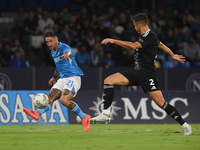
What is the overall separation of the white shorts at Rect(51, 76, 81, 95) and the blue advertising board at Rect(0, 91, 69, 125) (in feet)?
7.75

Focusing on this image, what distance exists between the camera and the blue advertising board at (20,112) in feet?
37.4

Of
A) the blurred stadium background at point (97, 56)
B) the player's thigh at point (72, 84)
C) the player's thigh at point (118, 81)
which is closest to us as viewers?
the player's thigh at point (118, 81)

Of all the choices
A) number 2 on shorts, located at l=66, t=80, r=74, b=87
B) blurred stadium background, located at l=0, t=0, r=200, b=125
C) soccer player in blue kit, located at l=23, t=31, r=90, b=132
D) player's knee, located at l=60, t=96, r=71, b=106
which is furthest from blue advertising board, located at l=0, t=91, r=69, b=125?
player's knee, located at l=60, t=96, r=71, b=106

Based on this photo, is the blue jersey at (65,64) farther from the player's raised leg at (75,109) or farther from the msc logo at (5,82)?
the msc logo at (5,82)

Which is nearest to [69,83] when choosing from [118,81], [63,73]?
[63,73]

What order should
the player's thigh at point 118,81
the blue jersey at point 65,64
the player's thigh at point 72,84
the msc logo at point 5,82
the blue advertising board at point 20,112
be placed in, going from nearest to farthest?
1. the player's thigh at point 118,81
2. the player's thigh at point 72,84
3. the blue jersey at point 65,64
4. the blue advertising board at point 20,112
5. the msc logo at point 5,82

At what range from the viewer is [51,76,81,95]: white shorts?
906 centimetres

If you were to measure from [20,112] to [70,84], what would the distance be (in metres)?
2.92

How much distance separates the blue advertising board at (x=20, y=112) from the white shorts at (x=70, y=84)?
93.1 inches

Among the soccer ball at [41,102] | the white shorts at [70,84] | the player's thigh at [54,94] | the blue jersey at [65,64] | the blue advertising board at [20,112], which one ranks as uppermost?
the blue jersey at [65,64]

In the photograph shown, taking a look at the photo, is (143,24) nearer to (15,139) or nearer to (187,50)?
(15,139)

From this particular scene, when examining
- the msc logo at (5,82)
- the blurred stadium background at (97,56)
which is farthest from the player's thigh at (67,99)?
the msc logo at (5,82)

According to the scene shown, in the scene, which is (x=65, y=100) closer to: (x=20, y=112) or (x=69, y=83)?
(x=69, y=83)

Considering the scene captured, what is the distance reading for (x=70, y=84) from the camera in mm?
9086
